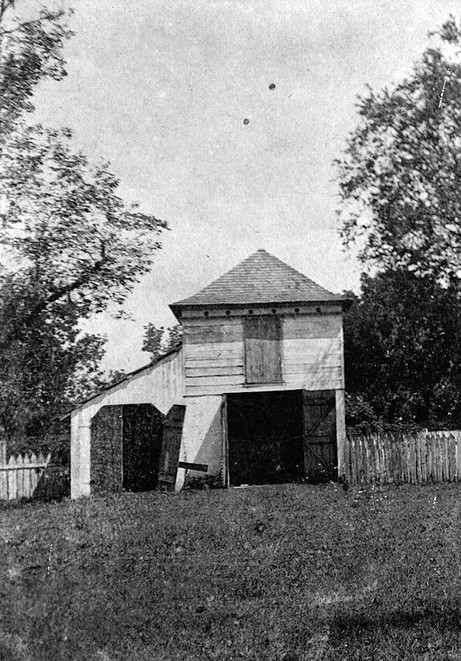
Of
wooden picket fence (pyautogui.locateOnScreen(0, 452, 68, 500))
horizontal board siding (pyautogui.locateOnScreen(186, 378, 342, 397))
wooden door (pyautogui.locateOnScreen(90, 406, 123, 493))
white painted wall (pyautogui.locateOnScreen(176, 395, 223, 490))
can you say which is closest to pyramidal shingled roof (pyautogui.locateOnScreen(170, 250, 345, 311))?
horizontal board siding (pyautogui.locateOnScreen(186, 378, 342, 397))

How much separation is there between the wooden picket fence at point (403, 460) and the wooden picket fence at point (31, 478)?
8.31 m

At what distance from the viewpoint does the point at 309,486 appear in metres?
18.1

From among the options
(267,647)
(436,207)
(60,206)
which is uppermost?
(436,207)

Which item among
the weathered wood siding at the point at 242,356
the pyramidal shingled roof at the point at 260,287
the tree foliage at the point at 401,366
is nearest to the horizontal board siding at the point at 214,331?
the weathered wood siding at the point at 242,356

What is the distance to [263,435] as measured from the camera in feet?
77.7

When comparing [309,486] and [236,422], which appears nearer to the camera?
[309,486]

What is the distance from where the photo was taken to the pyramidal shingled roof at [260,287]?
63.6 ft

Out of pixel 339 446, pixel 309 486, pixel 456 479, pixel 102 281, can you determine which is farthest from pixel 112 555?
pixel 456 479

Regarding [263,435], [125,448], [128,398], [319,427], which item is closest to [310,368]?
[319,427]

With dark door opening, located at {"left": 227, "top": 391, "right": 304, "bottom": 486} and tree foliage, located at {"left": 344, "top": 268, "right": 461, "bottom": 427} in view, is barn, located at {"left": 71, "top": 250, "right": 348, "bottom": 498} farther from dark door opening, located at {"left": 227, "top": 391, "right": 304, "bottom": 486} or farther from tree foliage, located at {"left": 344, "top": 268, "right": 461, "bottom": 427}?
tree foliage, located at {"left": 344, "top": 268, "right": 461, "bottom": 427}

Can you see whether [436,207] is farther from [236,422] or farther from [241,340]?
[236,422]

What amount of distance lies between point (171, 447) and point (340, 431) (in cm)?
500

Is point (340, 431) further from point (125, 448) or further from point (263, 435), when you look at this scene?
point (125, 448)

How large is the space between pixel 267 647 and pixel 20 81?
10.7 m
